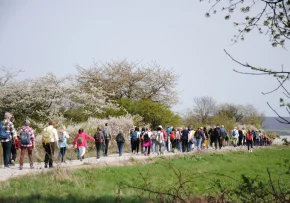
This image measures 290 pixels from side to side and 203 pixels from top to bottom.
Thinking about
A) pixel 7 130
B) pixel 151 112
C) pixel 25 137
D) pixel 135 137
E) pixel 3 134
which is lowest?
pixel 135 137

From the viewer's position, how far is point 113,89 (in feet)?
141

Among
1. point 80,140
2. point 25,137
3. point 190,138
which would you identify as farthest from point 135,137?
point 25,137

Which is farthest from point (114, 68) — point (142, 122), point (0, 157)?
point (0, 157)

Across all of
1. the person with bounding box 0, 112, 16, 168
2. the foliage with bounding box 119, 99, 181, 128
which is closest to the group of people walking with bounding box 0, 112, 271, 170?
the person with bounding box 0, 112, 16, 168

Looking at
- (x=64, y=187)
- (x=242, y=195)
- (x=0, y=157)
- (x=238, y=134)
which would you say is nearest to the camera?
(x=242, y=195)

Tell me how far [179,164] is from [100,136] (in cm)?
436

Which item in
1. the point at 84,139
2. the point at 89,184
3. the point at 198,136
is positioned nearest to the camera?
the point at 89,184

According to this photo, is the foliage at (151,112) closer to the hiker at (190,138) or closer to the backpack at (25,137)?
the hiker at (190,138)

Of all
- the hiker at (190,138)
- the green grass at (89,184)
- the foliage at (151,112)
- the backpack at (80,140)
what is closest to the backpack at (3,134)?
the green grass at (89,184)

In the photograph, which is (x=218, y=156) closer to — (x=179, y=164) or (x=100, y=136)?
(x=179, y=164)

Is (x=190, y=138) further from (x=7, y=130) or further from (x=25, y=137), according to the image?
(x=7, y=130)

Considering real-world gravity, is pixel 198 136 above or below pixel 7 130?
below

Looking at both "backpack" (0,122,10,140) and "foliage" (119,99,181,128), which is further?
"foliage" (119,99,181,128)

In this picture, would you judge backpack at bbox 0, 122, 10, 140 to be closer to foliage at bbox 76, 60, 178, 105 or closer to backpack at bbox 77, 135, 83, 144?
backpack at bbox 77, 135, 83, 144
